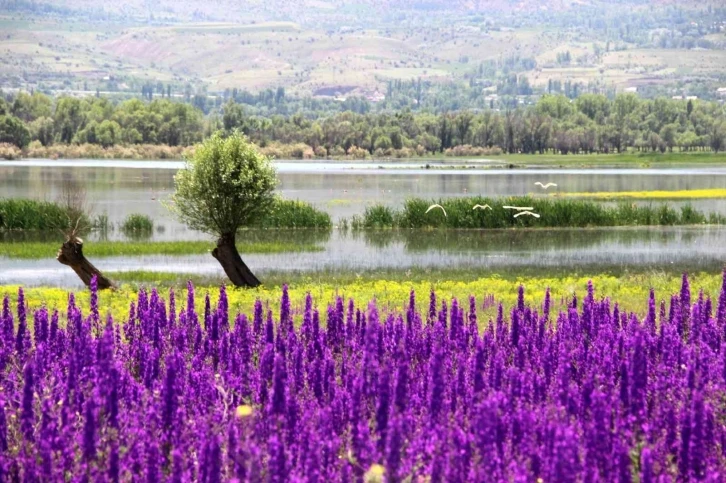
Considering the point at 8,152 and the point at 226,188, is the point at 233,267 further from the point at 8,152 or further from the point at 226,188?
the point at 8,152

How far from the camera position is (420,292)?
1121 inches

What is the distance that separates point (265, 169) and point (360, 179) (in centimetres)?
8702

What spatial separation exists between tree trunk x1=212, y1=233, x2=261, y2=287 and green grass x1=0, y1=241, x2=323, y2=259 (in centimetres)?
946

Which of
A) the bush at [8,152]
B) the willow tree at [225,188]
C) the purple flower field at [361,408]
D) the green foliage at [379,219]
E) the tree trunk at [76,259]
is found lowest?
the green foliage at [379,219]

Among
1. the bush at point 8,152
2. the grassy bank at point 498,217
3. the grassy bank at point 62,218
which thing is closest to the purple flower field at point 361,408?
the grassy bank at point 62,218

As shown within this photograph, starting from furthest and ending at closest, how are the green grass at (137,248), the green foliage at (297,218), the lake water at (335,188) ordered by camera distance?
the lake water at (335,188) → the green foliage at (297,218) → the green grass at (137,248)

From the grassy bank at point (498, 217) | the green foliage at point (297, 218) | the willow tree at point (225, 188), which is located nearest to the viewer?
the willow tree at point (225, 188)

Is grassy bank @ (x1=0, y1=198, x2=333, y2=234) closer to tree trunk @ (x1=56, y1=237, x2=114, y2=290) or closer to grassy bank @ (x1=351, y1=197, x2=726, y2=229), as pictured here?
grassy bank @ (x1=351, y1=197, x2=726, y2=229)

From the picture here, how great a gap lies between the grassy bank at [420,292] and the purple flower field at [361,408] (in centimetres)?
889

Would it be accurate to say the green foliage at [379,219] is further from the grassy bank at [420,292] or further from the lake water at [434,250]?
the grassy bank at [420,292]

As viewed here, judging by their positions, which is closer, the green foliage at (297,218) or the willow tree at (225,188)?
the willow tree at (225,188)

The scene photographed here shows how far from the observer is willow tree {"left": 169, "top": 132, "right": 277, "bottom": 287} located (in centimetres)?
3616

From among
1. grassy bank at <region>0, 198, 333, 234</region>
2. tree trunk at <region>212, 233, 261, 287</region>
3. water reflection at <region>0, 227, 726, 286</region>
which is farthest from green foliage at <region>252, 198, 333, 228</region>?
tree trunk at <region>212, 233, 261, 287</region>

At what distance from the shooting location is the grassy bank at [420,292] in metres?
25.4
